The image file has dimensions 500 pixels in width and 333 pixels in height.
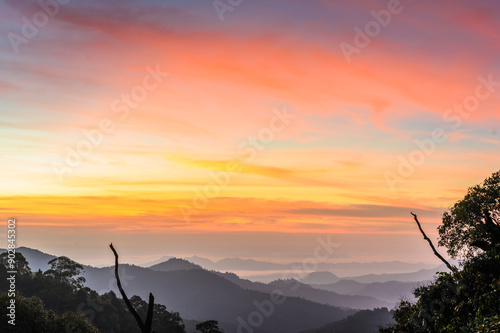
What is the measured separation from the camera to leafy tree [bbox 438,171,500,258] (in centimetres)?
3795

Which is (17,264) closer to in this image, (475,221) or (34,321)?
(34,321)

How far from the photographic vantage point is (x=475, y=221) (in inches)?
1551

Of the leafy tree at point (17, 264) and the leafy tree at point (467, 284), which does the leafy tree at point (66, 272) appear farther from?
the leafy tree at point (467, 284)

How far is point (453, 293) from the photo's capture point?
1193 inches

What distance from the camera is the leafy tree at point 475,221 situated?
38.0m

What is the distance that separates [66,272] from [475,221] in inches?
4054

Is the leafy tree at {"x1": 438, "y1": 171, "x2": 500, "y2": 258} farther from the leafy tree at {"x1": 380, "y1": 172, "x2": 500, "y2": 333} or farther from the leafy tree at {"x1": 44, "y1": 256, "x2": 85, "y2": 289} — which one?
the leafy tree at {"x1": 44, "y1": 256, "x2": 85, "y2": 289}

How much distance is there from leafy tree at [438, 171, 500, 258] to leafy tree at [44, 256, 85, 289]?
97.2 m

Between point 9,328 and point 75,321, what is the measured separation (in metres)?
10.2

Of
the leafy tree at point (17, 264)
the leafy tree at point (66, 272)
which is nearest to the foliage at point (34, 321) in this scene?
the leafy tree at point (17, 264)

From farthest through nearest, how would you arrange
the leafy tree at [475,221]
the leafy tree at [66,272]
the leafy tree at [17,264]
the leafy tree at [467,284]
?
the leafy tree at [66,272], the leafy tree at [17,264], the leafy tree at [475,221], the leafy tree at [467,284]

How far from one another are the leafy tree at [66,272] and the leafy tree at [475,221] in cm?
9716

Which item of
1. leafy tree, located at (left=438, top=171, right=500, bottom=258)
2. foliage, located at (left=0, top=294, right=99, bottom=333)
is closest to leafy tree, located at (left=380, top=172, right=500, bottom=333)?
leafy tree, located at (left=438, top=171, right=500, bottom=258)

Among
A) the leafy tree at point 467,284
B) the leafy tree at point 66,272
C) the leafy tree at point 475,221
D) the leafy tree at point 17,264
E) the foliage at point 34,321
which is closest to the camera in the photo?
the leafy tree at point 467,284
